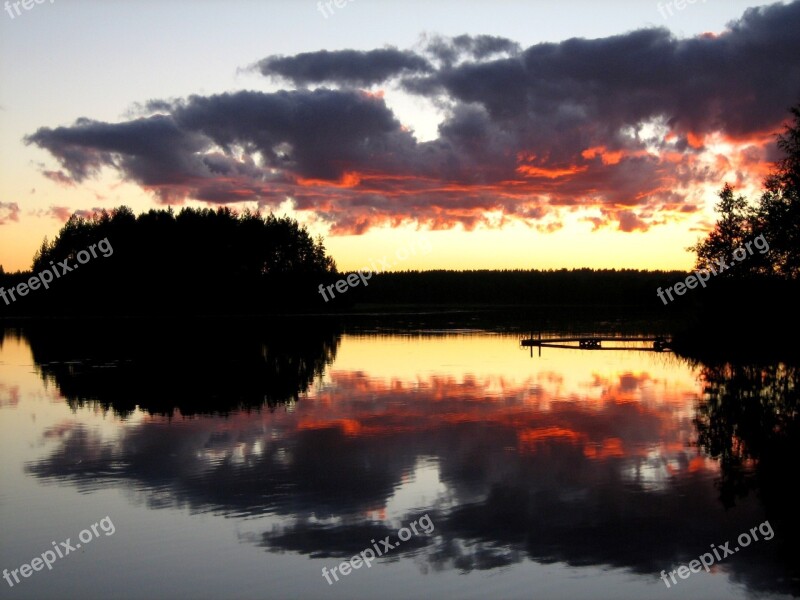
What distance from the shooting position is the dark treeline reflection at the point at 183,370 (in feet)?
107

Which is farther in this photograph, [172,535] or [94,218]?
[94,218]

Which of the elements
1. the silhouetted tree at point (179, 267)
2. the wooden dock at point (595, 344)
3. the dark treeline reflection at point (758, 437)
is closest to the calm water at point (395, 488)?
the dark treeline reflection at point (758, 437)

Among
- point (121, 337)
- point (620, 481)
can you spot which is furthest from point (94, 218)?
point (620, 481)

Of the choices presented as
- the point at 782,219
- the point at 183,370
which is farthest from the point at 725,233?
the point at 183,370

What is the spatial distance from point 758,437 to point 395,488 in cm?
1126

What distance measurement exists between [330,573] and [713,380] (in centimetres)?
2939

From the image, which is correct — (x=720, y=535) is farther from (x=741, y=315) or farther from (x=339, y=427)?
(x=741, y=315)

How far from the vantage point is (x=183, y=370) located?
44.4 m

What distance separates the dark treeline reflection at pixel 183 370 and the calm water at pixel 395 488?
35 cm

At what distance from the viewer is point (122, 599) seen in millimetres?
12117

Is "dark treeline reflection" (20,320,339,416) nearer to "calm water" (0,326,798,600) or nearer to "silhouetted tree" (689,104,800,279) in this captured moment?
"calm water" (0,326,798,600)

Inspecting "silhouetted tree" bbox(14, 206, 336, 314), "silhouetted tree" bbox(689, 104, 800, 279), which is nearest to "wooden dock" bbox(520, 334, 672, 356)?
"silhouetted tree" bbox(689, 104, 800, 279)

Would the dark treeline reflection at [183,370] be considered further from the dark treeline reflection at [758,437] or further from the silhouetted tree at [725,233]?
the silhouetted tree at [725,233]

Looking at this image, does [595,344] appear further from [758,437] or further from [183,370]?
[758,437]
